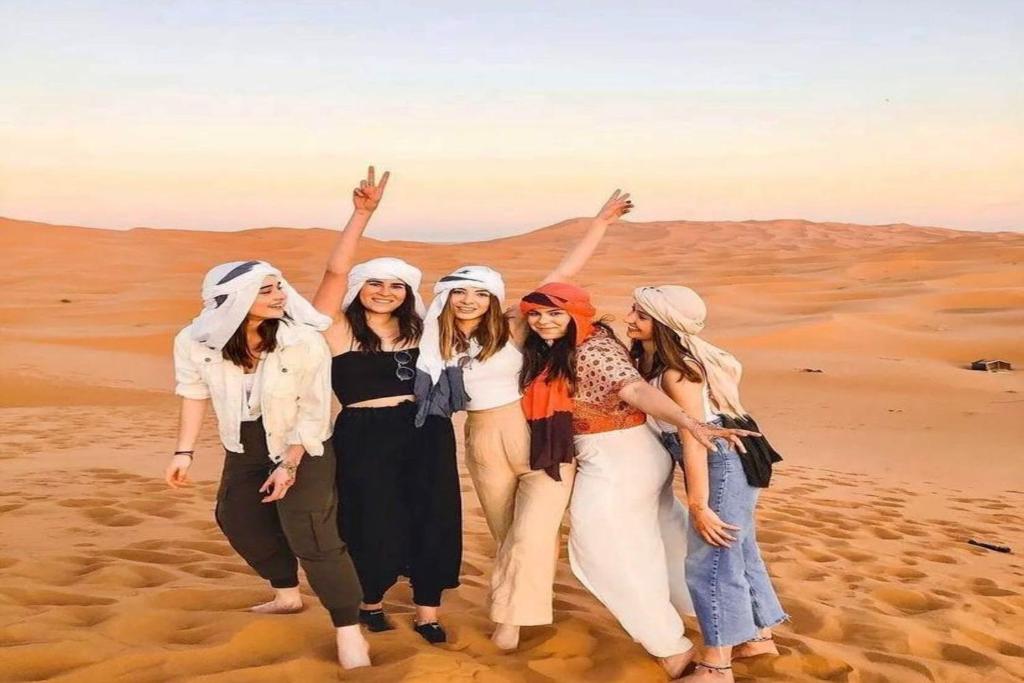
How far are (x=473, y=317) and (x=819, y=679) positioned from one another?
217 cm

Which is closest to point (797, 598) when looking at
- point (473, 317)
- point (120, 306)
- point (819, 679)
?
point (819, 679)

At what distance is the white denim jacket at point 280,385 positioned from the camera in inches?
144

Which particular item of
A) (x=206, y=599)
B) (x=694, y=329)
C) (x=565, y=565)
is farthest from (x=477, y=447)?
(x=565, y=565)

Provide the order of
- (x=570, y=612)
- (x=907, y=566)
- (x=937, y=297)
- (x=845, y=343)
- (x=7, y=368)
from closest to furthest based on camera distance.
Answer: (x=570, y=612) < (x=907, y=566) < (x=7, y=368) < (x=845, y=343) < (x=937, y=297)

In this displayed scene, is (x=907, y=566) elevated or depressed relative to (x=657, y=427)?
depressed

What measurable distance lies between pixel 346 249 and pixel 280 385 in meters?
0.88

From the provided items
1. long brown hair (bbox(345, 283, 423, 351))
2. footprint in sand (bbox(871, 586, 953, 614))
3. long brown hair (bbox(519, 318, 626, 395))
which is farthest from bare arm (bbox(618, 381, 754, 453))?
footprint in sand (bbox(871, 586, 953, 614))

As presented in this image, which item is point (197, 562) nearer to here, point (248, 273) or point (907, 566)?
point (248, 273)

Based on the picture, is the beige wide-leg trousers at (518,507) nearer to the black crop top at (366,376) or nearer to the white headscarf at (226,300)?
the black crop top at (366,376)

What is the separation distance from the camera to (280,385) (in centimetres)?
366

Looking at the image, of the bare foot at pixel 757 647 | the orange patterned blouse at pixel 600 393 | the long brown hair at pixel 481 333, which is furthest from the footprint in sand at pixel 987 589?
the long brown hair at pixel 481 333

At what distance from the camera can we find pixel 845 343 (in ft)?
65.2

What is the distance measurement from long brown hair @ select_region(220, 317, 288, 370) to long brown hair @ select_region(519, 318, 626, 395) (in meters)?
1.09

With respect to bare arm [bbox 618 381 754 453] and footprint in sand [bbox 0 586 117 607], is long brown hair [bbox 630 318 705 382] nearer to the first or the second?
bare arm [bbox 618 381 754 453]
